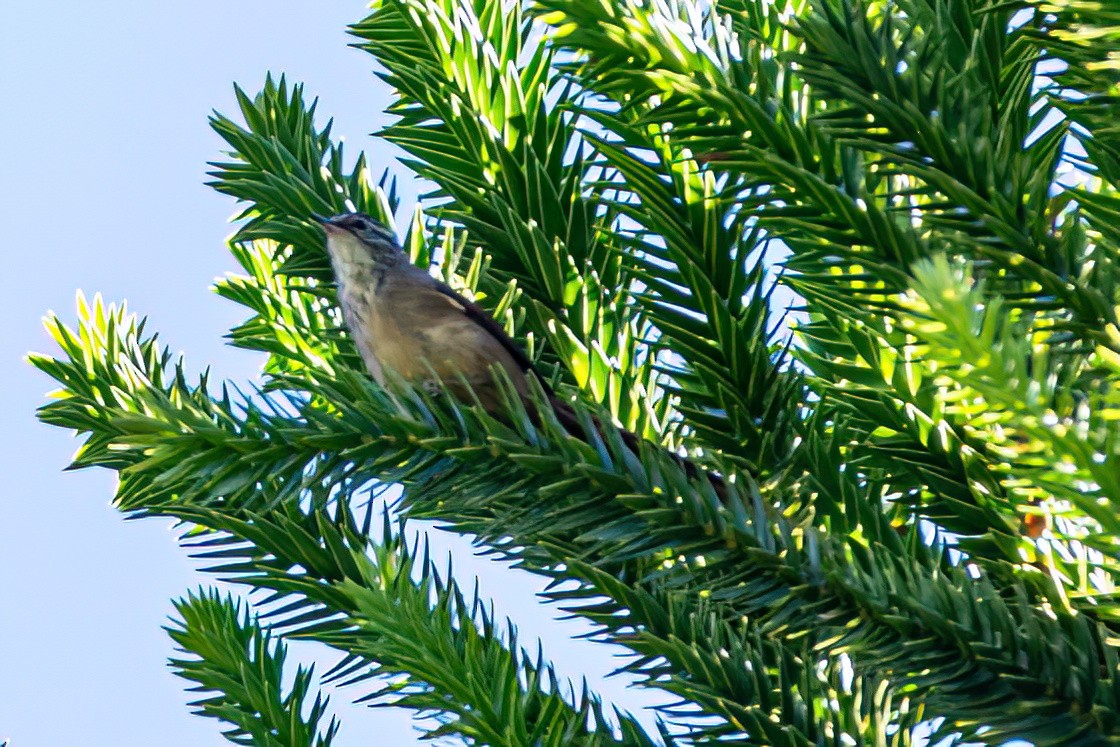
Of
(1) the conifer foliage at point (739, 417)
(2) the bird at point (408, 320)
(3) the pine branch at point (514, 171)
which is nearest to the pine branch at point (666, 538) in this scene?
(1) the conifer foliage at point (739, 417)

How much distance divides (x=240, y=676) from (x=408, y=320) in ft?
5.67

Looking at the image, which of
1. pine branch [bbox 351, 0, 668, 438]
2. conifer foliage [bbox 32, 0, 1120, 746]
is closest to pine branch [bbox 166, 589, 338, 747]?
conifer foliage [bbox 32, 0, 1120, 746]

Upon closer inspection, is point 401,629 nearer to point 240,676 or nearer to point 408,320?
point 240,676

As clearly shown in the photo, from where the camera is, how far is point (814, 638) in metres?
1.81

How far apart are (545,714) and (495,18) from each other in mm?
1664

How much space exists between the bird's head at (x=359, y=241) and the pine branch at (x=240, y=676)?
100 cm

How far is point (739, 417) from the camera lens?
7.21 feet

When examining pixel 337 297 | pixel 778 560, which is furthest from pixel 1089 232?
pixel 337 297

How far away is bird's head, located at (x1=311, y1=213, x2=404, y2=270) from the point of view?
9.55 ft

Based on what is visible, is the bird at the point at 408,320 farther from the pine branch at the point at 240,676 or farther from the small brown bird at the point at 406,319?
the pine branch at the point at 240,676

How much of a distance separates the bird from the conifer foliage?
354 millimetres

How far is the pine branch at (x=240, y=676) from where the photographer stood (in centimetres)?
206

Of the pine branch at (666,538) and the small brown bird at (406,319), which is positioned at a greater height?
the small brown bird at (406,319)

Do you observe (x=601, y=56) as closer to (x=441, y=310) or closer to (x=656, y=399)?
(x=656, y=399)
